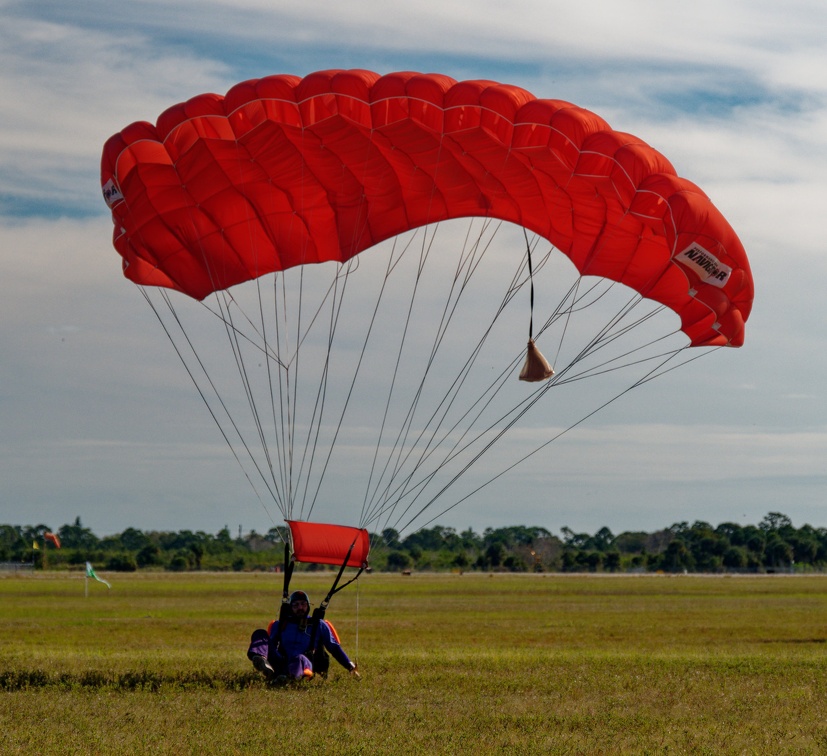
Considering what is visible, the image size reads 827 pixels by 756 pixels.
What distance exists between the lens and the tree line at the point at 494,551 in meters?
113

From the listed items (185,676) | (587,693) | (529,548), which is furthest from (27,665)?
(529,548)

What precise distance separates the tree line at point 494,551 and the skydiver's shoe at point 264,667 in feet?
198

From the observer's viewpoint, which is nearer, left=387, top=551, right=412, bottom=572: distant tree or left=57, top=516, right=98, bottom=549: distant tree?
left=387, top=551, right=412, bottom=572: distant tree

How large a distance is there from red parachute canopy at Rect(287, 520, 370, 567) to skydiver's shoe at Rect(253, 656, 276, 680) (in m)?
1.28

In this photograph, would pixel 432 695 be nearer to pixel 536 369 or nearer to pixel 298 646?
pixel 298 646

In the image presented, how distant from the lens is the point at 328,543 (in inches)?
557

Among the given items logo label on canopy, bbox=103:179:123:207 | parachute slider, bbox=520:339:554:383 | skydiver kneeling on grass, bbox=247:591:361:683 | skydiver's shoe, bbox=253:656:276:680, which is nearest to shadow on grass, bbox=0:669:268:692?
skydiver's shoe, bbox=253:656:276:680

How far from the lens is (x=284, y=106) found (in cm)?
1361

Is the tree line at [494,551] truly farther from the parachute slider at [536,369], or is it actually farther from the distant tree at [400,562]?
the parachute slider at [536,369]

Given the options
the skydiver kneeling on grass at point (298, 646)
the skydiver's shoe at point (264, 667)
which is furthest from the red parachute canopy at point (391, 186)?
the skydiver's shoe at point (264, 667)

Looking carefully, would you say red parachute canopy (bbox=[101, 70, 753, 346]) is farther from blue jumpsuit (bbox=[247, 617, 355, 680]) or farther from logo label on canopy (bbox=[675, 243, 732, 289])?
blue jumpsuit (bbox=[247, 617, 355, 680])

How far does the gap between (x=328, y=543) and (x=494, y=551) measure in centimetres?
10855

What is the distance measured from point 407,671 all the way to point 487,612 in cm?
2182

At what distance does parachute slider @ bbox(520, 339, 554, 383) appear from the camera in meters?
14.6
